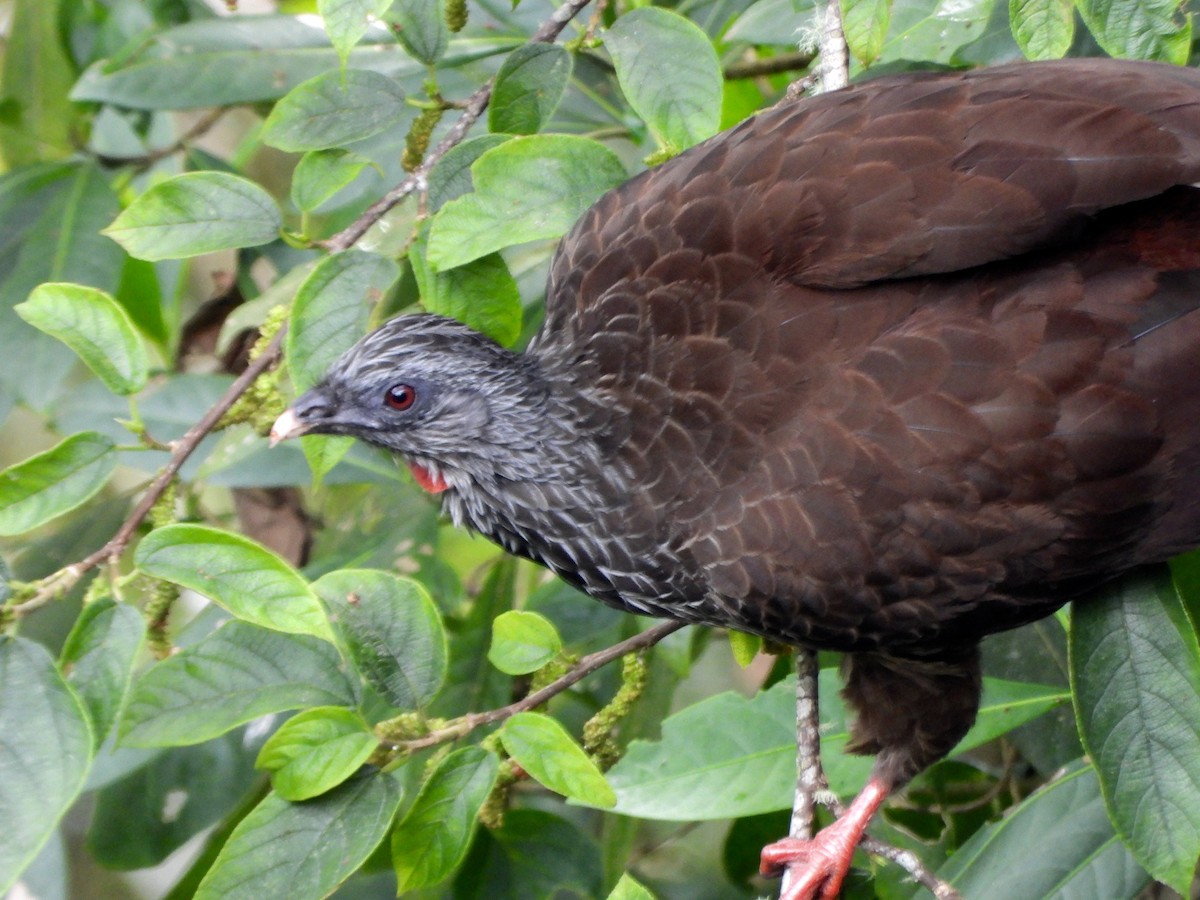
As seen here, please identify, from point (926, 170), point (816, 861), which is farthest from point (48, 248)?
point (816, 861)

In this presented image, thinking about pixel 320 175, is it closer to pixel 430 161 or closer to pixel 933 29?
pixel 430 161

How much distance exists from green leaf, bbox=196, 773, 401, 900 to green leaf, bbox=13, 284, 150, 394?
76 cm

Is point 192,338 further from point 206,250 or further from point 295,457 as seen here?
point 206,250

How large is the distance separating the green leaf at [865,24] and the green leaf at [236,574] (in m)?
1.24

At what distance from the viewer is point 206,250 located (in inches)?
91.6

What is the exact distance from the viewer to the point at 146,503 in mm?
2117

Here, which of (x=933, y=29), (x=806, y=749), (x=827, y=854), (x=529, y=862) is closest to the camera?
(x=806, y=749)

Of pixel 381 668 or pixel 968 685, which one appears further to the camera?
pixel 968 685

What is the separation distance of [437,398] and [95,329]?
0.83 meters

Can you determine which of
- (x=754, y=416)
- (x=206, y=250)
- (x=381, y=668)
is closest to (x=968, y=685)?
(x=754, y=416)

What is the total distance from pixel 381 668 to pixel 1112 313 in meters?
1.40

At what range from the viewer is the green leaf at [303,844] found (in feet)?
6.66

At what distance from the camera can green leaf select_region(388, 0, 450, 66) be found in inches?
95.8

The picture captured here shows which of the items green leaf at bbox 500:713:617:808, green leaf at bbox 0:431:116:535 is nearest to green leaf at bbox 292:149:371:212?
green leaf at bbox 0:431:116:535
